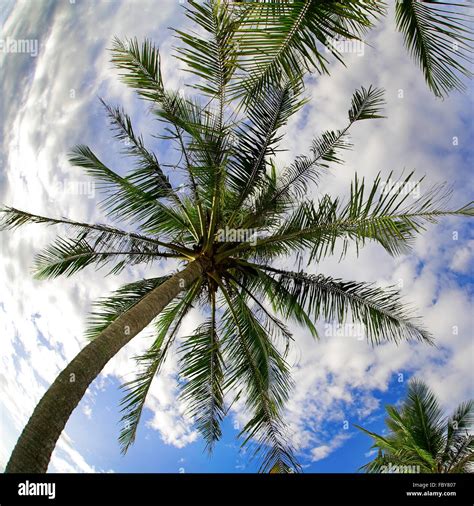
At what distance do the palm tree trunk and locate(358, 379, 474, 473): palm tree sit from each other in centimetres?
791

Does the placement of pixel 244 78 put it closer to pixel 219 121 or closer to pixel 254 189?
pixel 219 121

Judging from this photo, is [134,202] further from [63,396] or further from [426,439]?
[426,439]

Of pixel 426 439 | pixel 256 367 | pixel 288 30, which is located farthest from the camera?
pixel 426 439

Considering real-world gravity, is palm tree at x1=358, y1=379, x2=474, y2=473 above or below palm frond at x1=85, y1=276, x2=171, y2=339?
below

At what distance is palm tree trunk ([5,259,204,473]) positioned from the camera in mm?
2953

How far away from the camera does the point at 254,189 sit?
7285 mm

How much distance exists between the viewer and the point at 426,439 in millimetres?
10969

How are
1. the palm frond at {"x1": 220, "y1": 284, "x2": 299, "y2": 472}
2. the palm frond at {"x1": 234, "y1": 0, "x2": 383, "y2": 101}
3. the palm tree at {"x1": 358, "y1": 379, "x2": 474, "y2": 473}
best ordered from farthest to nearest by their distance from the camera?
the palm tree at {"x1": 358, "y1": 379, "x2": 474, "y2": 473} → the palm frond at {"x1": 220, "y1": 284, "x2": 299, "y2": 472} → the palm frond at {"x1": 234, "y1": 0, "x2": 383, "y2": 101}

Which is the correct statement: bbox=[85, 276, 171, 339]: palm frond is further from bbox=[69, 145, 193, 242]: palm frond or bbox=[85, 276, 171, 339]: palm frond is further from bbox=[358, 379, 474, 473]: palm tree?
bbox=[358, 379, 474, 473]: palm tree

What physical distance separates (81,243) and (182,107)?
3.09 m

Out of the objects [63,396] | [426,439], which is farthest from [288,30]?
[426,439]

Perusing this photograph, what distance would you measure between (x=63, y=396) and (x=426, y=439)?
10895mm

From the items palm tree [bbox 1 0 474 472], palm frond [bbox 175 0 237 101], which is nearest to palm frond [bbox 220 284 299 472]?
palm tree [bbox 1 0 474 472]
